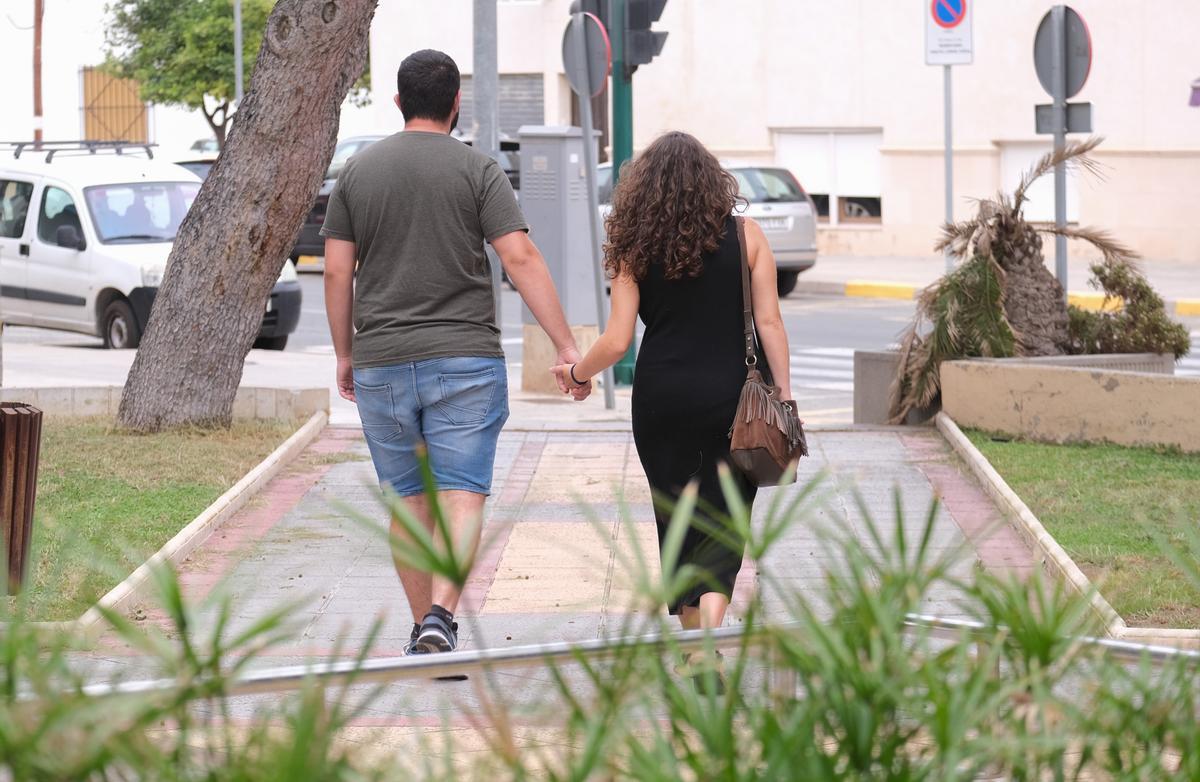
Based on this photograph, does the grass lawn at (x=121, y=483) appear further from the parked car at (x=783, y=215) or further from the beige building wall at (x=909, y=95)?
the beige building wall at (x=909, y=95)

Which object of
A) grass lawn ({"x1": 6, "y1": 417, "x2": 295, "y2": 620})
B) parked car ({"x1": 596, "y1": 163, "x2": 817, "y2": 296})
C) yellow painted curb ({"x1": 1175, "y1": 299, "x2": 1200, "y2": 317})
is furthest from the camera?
parked car ({"x1": 596, "y1": 163, "x2": 817, "y2": 296})

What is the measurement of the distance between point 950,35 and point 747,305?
12.3 meters

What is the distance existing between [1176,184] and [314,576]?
21049 millimetres

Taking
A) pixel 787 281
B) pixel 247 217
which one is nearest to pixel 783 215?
pixel 787 281

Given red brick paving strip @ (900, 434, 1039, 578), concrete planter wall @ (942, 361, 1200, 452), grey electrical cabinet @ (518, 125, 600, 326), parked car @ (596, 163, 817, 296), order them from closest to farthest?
red brick paving strip @ (900, 434, 1039, 578), concrete planter wall @ (942, 361, 1200, 452), grey electrical cabinet @ (518, 125, 600, 326), parked car @ (596, 163, 817, 296)

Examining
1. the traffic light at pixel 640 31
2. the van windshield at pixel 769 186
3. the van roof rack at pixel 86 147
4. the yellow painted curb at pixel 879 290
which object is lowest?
the yellow painted curb at pixel 879 290

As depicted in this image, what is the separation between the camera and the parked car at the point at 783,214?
23047mm

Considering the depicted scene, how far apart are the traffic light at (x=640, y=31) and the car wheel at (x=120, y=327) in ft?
19.4

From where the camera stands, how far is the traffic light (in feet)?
42.6

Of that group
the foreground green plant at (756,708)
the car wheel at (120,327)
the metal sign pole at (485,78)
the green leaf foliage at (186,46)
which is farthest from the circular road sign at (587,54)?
the green leaf foliage at (186,46)

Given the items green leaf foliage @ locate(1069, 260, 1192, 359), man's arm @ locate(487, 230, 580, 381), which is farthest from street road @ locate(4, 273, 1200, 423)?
man's arm @ locate(487, 230, 580, 381)

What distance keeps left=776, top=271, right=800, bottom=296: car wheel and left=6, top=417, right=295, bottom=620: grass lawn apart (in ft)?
45.3

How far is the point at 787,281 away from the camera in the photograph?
77.8 feet

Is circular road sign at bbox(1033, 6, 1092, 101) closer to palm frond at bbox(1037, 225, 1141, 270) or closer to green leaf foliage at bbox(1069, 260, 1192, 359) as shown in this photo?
palm frond at bbox(1037, 225, 1141, 270)
